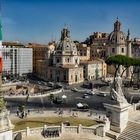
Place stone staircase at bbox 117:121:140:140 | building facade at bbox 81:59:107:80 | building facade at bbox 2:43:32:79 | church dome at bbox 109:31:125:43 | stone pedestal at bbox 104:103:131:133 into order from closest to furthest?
stone staircase at bbox 117:121:140:140, stone pedestal at bbox 104:103:131:133, building facade at bbox 81:59:107:80, building facade at bbox 2:43:32:79, church dome at bbox 109:31:125:43

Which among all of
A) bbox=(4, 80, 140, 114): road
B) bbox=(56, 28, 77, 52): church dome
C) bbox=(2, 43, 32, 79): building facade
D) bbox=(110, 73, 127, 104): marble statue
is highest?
bbox=(56, 28, 77, 52): church dome

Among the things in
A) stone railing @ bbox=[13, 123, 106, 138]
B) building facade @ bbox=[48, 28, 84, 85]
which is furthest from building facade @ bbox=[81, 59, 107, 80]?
stone railing @ bbox=[13, 123, 106, 138]

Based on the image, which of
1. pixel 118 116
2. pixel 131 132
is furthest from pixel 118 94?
pixel 131 132

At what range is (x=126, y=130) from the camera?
28359 millimetres

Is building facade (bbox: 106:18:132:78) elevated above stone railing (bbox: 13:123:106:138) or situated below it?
above

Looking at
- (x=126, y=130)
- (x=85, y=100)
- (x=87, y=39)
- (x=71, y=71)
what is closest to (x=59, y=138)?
(x=126, y=130)

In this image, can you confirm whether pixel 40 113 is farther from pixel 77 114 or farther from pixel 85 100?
pixel 85 100

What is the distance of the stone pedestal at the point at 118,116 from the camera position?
93.1 feet

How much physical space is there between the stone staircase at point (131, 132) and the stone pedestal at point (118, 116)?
432 millimetres

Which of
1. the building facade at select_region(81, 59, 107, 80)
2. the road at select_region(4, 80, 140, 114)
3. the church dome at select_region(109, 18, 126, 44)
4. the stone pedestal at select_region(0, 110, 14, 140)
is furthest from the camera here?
the church dome at select_region(109, 18, 126, 44)

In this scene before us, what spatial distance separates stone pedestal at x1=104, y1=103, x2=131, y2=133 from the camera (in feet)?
93.1

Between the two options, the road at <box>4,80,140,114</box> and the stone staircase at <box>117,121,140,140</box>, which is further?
the road at <box>4,80,140,114</box>

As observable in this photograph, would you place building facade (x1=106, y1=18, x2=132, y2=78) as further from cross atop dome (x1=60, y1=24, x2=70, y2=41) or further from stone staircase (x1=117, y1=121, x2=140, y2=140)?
stone staircase (x1=117, y1=121, x2=140, y2=140)

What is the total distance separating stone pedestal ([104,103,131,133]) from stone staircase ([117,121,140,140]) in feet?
1.42
